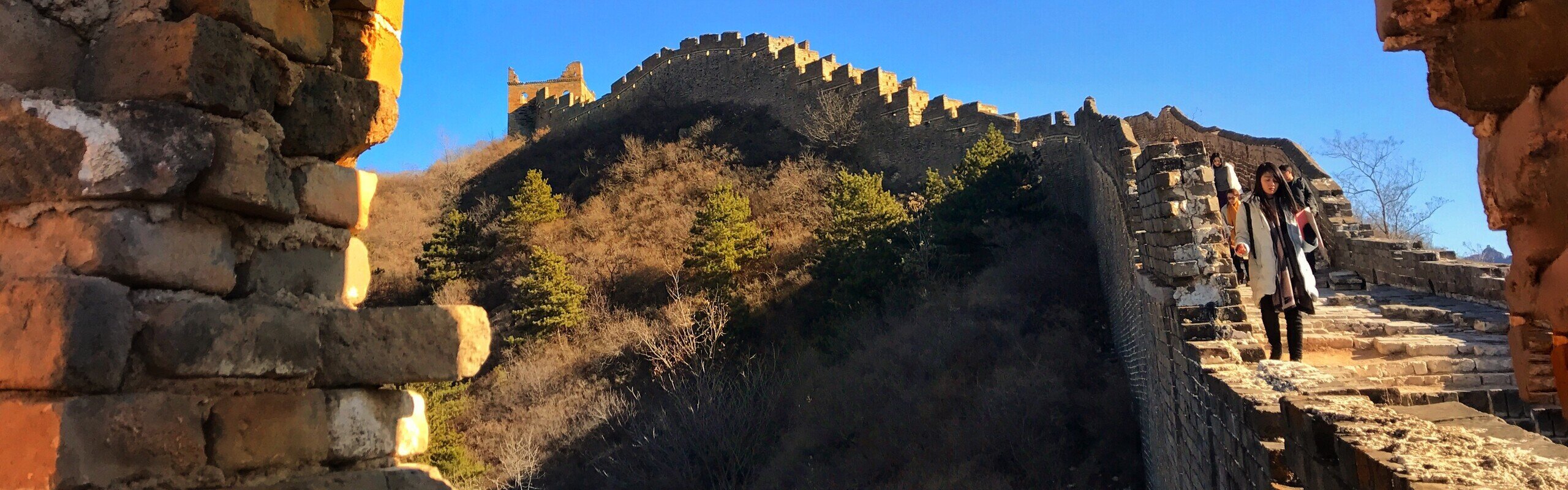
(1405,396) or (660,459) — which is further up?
(1405,396)

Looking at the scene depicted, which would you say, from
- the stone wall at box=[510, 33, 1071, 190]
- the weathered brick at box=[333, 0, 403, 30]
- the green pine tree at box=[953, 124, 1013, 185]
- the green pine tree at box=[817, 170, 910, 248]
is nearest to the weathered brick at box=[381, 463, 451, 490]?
the weathered brick at box=[333, 0, 403, 30]

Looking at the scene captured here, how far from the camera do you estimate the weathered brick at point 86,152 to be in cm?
217

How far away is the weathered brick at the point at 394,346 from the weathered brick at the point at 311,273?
21cm

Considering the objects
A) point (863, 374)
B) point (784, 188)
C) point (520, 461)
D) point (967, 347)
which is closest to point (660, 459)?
point (520, 461)

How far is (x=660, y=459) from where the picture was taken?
20469 mm

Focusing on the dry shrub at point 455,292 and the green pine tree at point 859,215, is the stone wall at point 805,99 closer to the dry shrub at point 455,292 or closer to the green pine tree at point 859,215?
the green pine tree at point 859,215

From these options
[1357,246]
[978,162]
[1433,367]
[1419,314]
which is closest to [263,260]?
[1433,367]

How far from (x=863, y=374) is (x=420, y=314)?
681 inches

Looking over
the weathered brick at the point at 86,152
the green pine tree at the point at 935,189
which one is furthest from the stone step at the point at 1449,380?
the green pine tree at the point at 935,189

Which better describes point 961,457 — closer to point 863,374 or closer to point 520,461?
point 863,374

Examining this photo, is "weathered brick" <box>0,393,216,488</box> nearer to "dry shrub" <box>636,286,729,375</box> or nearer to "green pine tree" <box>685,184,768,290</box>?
"dry shrub" <box>636,286,729,375</box>

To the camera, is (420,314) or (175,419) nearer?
(175,419)

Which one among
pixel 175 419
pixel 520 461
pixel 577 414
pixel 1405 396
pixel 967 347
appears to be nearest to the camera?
pixel 175 419

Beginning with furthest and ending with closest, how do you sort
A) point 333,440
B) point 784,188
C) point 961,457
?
1. point 784,188
2. point 961,457
3. point 333,440
